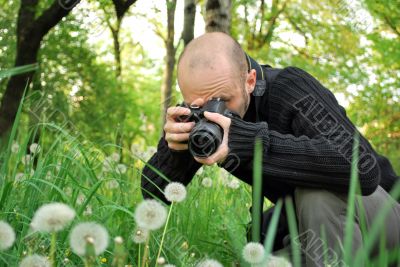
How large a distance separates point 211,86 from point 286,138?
313mm

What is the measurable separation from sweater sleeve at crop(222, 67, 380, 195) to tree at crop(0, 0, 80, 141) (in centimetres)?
353

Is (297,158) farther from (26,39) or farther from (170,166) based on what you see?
(26,39)

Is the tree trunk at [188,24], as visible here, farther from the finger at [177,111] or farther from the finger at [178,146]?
the finger at [177,111]

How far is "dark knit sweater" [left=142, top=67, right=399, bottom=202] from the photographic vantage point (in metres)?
2.11

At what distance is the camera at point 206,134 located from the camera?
1.94 metres

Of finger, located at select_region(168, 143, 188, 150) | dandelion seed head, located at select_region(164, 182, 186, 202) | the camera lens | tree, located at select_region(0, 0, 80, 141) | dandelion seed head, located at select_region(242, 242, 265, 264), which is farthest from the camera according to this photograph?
tree, located at select_region(0, 0, 80, 141)

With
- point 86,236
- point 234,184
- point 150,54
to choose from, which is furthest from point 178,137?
point 150,54

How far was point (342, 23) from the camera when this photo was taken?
978 cm

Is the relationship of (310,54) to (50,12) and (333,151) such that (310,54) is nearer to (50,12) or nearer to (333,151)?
(50,12)

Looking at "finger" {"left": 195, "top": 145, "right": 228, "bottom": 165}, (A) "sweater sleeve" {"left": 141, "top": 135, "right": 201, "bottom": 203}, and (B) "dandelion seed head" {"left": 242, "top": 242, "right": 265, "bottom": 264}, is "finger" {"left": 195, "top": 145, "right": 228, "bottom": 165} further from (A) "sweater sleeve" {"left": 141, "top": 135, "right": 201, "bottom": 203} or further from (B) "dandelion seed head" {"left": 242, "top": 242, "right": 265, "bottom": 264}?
(B) "dandelion seed head" {"left": 242, "top": 242, "right": 265, "bottom": 264}

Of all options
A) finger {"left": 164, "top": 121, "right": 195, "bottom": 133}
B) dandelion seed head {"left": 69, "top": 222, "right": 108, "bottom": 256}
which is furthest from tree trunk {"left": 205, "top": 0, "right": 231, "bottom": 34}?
dandelion seed head {"left": 69, "top": 222, "right": 108, "bottom": 256}

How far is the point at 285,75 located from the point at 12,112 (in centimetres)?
375

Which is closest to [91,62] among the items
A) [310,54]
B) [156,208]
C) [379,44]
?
[379,44]

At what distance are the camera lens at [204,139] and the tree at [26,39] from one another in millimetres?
3664
